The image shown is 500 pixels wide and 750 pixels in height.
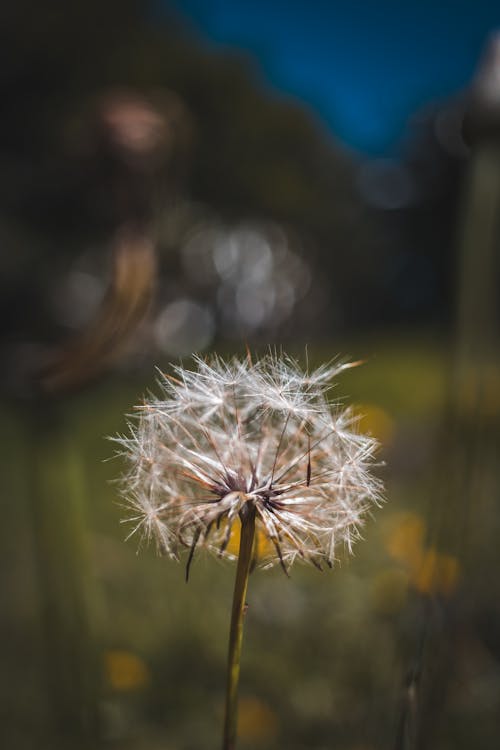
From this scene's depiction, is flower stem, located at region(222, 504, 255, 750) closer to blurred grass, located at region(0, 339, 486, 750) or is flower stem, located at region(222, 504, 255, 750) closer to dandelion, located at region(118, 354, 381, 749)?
dandelion, located at region(118, 354, 381, 749)

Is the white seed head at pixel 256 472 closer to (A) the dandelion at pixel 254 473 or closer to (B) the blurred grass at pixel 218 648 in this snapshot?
(A) the dandelion at pixel 254 473

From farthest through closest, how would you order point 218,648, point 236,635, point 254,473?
1. point 218,648
2. point 254,473
3. point 236,635

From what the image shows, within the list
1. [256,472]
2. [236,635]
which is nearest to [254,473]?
[256,472]

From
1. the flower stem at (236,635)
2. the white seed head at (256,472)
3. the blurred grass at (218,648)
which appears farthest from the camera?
the blurred grass at (218,648)

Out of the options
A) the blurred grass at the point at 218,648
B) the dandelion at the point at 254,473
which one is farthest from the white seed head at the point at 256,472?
the blurred grass at the point at 218,648

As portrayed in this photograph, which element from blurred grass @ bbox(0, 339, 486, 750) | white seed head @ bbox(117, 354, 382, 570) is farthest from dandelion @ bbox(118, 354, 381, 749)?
blurred grass @ bbox(0, 339, 486, 750)

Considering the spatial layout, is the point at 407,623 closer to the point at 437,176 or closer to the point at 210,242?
the point at 210,242

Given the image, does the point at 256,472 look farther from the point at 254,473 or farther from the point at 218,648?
the point at 218,648
